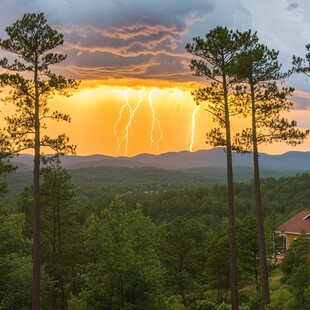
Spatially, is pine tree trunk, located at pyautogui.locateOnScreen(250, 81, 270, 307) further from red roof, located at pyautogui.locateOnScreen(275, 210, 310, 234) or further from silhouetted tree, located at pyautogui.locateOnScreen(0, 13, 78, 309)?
red roof, located at pyautogui.locateOnScreen(275, 210, 310, 234)

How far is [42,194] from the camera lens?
30.9 m

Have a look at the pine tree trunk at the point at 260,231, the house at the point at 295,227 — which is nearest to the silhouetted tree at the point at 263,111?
the pine tree trunk at the point at 260,231

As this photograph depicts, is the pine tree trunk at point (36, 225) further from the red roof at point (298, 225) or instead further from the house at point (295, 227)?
the red roof at point (298, 225)

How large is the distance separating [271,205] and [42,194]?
9917 cm

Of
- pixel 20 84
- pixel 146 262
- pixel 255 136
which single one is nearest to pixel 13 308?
pixel 146 262

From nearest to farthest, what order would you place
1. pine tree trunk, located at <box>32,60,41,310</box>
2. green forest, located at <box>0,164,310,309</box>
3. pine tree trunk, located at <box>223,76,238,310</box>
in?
1. pine tree trunk, located at <box>32,60,41,310</box>
2. pine tree trunk, located at <box>223,76,238,310</box>
3. green forest, located at <box>0,164,310,309</box>

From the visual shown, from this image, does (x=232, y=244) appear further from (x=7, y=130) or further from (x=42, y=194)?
(x=42, y=194)

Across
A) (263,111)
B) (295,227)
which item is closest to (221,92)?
(263,111)

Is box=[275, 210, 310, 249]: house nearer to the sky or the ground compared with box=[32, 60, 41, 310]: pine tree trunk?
nearer to the ground

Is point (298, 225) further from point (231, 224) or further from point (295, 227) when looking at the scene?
point (231, 224)

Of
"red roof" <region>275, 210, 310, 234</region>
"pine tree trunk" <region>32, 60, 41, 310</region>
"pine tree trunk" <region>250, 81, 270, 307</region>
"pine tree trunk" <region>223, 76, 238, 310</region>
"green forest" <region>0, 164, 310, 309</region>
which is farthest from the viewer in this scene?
"red roof" <region>275, 210, 310, 234</region>

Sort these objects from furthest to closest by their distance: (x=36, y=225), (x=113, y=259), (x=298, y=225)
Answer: (x=298, y=225)
(x=113, y=259)
(x=36, y=225)

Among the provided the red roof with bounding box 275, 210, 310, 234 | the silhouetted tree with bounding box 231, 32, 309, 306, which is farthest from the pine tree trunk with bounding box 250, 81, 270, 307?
the red roof with bounding box 275, 210, 310, 234

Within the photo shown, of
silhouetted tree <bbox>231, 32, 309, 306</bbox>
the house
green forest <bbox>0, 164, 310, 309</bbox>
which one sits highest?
silhouetted tree <bbox>231, 32, 309, 306</bbox>
